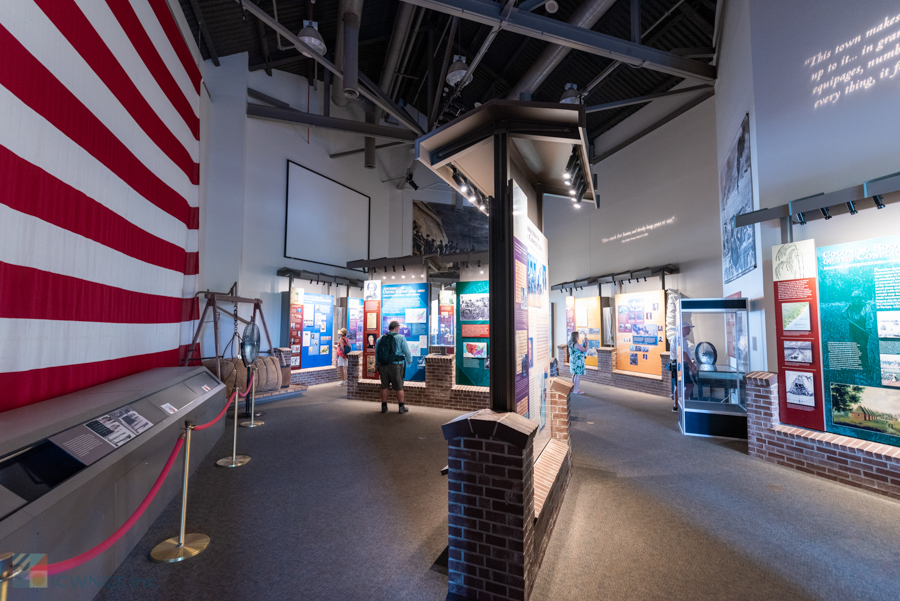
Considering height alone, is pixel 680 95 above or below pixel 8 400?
above

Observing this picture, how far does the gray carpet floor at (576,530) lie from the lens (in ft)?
7.95

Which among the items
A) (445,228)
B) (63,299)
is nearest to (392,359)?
(63,299)

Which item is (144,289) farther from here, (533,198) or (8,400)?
(533,198)

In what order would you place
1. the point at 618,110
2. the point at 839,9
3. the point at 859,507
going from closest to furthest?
the point at 859,507 → the point at 839,9 → the point at 618,110

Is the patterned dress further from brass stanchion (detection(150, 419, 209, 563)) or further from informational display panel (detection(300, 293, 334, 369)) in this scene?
brass stanchion (detection(150, 419, 209, 563))

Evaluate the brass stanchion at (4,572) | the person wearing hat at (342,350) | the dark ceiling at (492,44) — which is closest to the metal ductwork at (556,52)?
the dark ceiling at (492,44)

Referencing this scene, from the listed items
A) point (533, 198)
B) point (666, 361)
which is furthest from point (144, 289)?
point (666, 361)

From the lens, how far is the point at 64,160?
2.96m

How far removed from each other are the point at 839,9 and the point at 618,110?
24.1ft

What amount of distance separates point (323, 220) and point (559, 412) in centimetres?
959

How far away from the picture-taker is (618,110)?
11.3 m

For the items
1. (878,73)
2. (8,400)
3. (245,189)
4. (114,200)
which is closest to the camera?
(8,400)

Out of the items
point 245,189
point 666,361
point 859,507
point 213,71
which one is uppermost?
point 213,71

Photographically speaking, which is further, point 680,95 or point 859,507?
point 680,95
